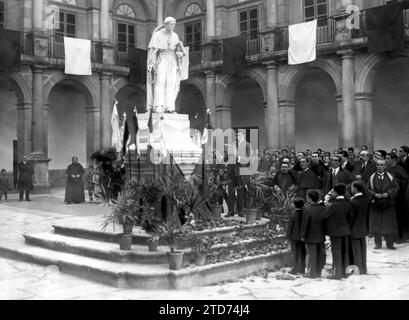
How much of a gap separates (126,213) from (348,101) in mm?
14192

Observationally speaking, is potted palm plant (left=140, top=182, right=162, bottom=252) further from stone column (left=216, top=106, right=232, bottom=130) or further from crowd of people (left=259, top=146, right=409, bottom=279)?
stone column (left=216, top=106, right=232, bottom=130)

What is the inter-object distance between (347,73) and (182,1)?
11.1 meters

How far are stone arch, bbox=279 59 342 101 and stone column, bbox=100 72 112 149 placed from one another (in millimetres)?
7979

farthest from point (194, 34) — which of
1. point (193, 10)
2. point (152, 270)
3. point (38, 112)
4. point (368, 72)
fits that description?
point (152, 270)

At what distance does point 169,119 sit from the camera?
442 inches

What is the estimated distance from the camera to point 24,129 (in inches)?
850

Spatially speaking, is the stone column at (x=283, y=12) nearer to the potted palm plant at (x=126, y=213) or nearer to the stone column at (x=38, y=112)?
the stone column at (x=38, y=112)

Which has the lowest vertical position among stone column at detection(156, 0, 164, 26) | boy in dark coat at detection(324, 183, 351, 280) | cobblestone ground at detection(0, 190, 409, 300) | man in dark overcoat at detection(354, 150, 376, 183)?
cobblestone ground at detection(0, 190, 409, 300)

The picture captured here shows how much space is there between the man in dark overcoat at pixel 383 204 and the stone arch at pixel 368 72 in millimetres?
10516

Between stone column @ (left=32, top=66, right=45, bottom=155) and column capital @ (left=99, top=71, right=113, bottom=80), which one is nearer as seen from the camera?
stone column @ (left=32, top=66, right=45, bottom=155)

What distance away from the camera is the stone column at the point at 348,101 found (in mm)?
19609

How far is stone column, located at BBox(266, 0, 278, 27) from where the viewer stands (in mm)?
22125

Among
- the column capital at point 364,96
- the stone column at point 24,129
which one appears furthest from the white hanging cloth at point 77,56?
the column capital at point 364,96

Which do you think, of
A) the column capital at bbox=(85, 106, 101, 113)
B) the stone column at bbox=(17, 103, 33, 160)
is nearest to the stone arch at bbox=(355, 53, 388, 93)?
the column capital at bbox=(85, 106, 101, 113)
